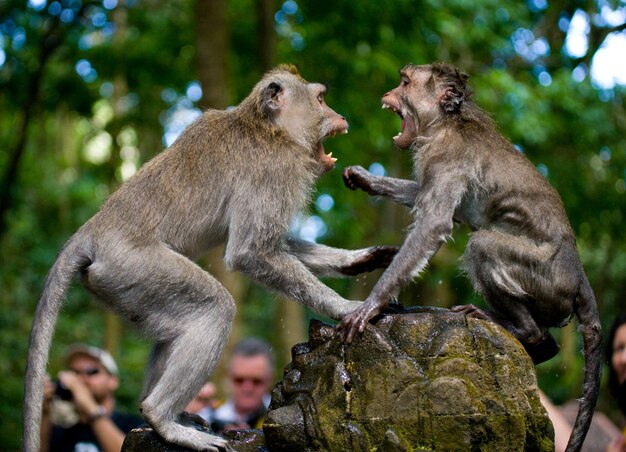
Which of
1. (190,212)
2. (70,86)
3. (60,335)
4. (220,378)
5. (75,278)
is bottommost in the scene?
(60,335)

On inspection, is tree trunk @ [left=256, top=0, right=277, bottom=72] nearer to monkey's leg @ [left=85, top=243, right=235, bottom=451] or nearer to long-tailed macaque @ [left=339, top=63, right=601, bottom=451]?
long-tailed macaque @ [left=339, top=63, right=601, bottom=451]

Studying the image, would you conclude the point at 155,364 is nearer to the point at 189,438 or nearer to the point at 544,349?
the point at 189,438

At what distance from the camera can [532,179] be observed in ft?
16.4

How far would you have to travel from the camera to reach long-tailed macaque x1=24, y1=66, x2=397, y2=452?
15.3 feet

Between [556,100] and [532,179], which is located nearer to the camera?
[532,179]

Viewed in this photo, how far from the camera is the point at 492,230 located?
4930 mm

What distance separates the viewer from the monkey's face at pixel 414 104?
5.29m

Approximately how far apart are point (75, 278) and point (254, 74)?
798 cm

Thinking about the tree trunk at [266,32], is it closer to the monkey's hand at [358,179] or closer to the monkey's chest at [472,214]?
the monkey's hand at [358,179]

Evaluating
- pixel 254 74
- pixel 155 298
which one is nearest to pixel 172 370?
pixel 155 298

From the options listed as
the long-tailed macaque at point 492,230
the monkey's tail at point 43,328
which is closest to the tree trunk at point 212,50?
the long-tailed macaque at point 492,230

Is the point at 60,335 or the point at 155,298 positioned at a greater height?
the point at 155,298

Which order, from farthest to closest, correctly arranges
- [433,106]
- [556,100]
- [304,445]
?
[556,100] → [433,106] → [304,445]

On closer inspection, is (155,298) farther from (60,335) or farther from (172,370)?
Answer: (60,335)
